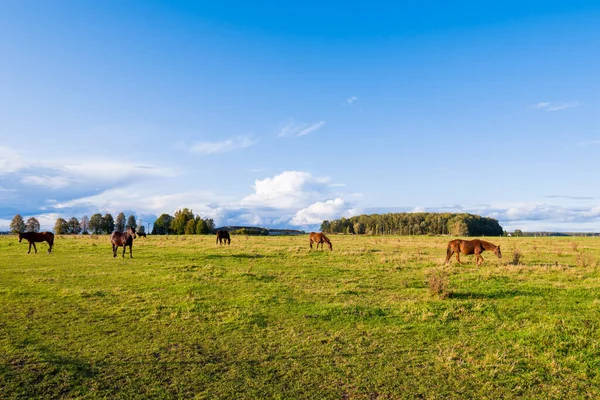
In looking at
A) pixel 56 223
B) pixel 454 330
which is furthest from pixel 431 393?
pixel 56 223

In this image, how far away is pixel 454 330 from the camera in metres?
9.41

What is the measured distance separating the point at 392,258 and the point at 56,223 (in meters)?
122

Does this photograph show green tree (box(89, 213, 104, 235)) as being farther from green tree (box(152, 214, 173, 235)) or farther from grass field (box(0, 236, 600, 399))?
grass field (box(0, 236, 600, 399))

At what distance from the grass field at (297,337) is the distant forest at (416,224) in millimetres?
126212

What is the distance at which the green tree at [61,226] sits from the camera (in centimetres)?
11538

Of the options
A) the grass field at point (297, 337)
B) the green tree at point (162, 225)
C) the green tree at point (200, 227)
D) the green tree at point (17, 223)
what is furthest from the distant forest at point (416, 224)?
the grass field at point (297, 337)

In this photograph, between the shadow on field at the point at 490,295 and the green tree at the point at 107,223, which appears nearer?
the shadow on field at the point at 490,295

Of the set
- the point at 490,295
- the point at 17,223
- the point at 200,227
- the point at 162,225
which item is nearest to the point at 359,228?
the point at 200,227

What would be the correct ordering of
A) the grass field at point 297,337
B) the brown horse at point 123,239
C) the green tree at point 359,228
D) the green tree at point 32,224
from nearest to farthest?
the grass field at point 297,337 < the brown horse at point 123,239 < the green tree at point 32,224 < the green tree at point 359,228

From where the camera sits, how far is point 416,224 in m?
154

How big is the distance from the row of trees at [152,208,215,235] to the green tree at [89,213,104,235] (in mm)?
15900

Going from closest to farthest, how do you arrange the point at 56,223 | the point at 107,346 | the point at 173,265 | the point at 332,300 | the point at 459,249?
the point at 107,346, the point at 332,300, the point at 173,265, the point at 459,249, the point at 56,223

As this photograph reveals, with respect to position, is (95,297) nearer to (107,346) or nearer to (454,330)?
(107,346)

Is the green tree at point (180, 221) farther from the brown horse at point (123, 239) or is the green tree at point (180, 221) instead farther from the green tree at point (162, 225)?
the brown horse at point (123, 239)
